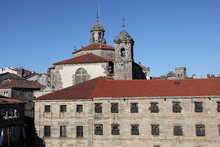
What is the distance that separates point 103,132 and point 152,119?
284 inches

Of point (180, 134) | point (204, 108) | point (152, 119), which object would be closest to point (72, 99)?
point (152, 119)

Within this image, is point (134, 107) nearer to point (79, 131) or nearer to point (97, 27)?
point (79, 131)

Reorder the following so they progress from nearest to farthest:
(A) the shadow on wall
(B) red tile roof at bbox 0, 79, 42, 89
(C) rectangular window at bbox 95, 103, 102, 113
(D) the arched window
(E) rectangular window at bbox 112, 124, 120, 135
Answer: (E) rectangular window at bbox 112, 124, 120, 135, (C) rectangular window at bbox 95, 103, 102, 113, (A) the shadow on wall, (D) the arched window, (B) red tile roof at bbox 0, 79, 42, 89

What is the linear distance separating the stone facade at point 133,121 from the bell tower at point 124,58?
33.5 ft

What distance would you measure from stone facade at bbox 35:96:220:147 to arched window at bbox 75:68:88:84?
11320 mm

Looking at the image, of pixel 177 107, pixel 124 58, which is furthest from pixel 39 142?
pixel 177 107

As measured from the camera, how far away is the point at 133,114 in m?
35.5

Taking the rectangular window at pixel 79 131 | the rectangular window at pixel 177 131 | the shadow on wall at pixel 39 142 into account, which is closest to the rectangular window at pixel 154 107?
the rectangular window at pixel 177 131

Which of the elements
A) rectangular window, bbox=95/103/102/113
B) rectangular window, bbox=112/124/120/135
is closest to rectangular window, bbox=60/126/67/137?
rectangular window, bbox=95/103/102/113

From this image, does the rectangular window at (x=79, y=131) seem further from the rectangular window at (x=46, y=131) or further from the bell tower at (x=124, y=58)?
the bell tower at (x=124, y=58)

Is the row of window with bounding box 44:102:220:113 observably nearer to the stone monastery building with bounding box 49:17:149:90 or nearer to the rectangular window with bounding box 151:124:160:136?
the rectangular window with bounding box 151:124:160:136

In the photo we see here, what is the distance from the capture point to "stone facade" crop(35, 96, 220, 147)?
33.5 m

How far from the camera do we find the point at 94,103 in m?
36.9

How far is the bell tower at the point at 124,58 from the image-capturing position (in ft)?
149
